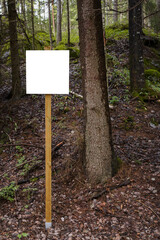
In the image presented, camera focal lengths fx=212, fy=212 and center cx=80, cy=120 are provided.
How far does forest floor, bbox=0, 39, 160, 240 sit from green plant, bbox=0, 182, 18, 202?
43mm

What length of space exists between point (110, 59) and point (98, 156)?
6953mm

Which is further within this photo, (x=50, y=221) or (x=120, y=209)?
(x=120, y=209)

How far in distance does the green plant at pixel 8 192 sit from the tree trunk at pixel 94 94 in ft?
4.78

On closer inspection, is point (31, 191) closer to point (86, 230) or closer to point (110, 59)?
point (86, 230)

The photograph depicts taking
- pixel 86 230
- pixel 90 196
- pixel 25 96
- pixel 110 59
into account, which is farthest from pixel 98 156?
pixel 110 59

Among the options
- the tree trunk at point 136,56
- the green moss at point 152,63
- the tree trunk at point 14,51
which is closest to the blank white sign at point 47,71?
the tree trunk at point 14,51

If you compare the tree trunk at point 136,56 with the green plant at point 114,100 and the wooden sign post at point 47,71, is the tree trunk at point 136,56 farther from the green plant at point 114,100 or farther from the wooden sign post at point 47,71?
the wooden sign post at point 47,71

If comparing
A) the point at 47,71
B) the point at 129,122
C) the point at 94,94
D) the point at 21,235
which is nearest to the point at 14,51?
the point at 129,122

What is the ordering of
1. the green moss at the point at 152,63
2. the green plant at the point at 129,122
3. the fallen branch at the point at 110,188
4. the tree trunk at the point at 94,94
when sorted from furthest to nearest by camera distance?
the green moss at the point at 152,63
the green plant at the point at 129,122
the fallen branch at the point at 110,188
the tree trunk at the point at 94,94

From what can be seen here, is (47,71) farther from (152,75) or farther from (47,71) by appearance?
(152,75)

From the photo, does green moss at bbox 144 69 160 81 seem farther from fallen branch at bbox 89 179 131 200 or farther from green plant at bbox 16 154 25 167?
green plant at bbox 16 154 25 167

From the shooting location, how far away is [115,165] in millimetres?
4160

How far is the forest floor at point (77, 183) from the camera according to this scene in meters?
3.20

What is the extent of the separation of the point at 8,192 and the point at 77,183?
131 cm
